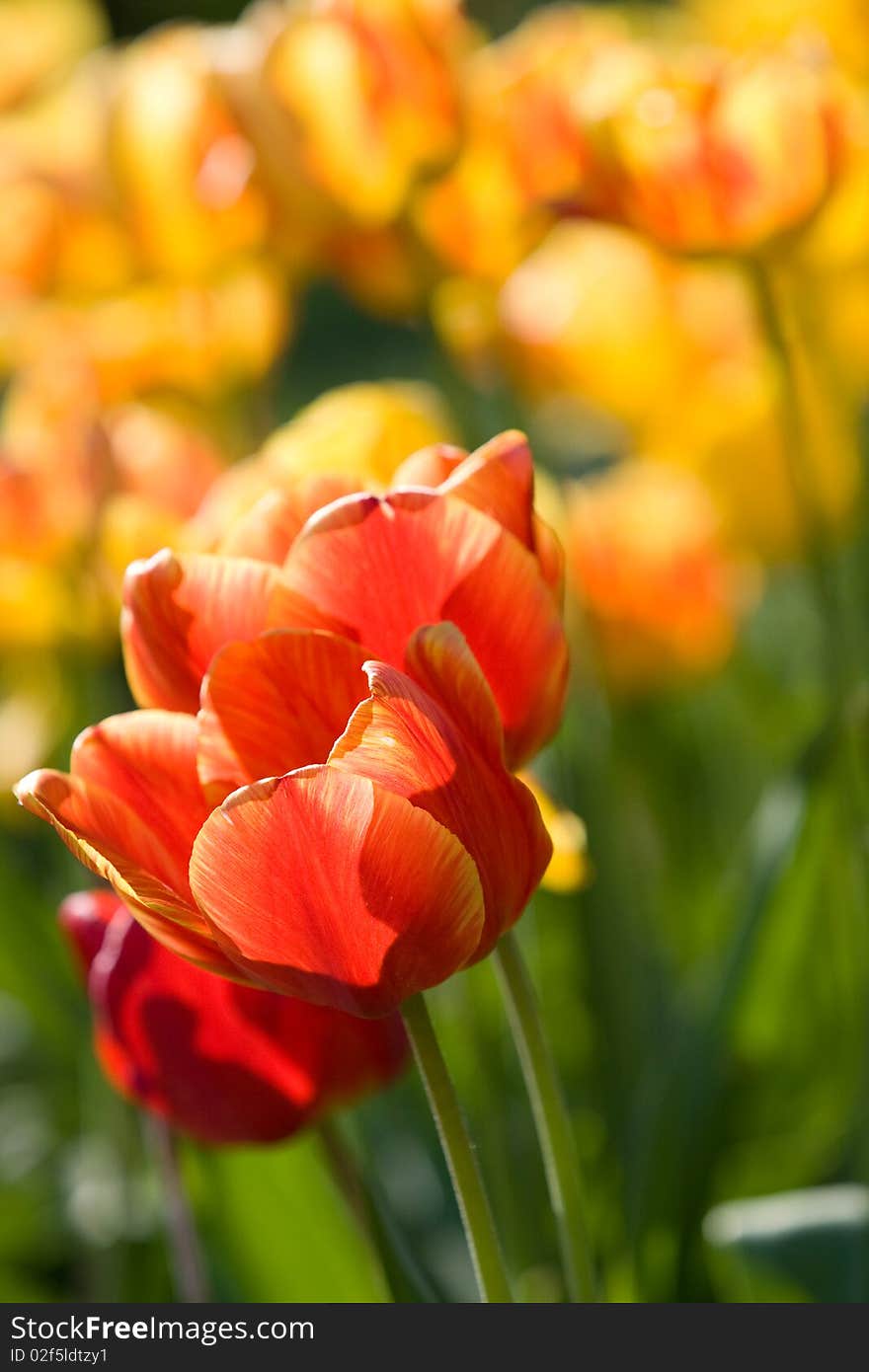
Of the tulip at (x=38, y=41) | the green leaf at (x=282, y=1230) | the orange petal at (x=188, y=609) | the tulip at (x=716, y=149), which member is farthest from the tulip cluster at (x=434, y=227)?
the tulip at (x=38, y=41)

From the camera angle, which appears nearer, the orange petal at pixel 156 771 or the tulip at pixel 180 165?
the orange petal at pixel 156 771

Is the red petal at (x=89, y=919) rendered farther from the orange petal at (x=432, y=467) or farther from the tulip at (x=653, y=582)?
the tulip at (x=653, y=582)

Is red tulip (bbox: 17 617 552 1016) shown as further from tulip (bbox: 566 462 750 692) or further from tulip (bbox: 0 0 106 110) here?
tulip (bbox: 0 0 106 110)

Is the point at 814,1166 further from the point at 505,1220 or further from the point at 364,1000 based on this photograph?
the point at 364,1000

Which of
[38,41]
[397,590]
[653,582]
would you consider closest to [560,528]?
[653,582]

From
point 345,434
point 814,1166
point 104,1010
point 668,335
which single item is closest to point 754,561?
point 668,335
